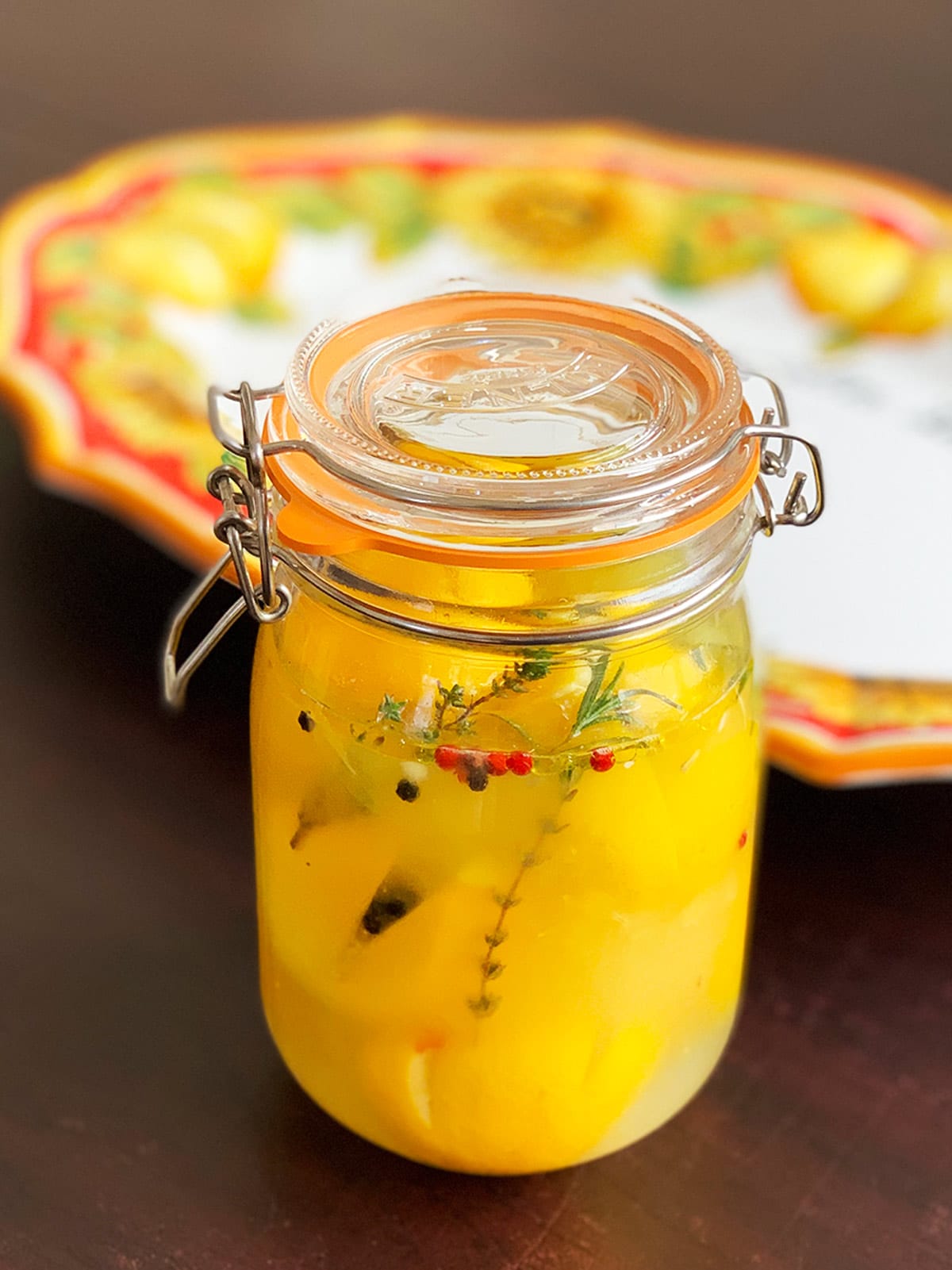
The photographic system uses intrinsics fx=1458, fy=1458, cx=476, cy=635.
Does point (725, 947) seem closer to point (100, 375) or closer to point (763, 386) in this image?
point (763, 386)

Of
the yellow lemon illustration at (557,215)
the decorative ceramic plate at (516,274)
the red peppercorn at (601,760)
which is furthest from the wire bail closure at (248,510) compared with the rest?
the yellow lemon illustration at (557,215)

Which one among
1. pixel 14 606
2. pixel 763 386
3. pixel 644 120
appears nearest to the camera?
pixel 763 386

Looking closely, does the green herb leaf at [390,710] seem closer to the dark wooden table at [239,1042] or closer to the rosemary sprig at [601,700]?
the rosemary sprig at [601,700]

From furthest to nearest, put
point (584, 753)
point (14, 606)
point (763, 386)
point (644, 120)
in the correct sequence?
1. point (644, 120)
2. point (14, 606)
3. point (763, 386)
4. point (584, 753)

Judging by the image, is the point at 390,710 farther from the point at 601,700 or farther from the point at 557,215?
the point at 557,215

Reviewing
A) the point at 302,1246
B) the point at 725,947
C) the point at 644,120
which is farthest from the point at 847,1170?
the point at 644,120

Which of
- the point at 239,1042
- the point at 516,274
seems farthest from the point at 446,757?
the point at 516,274
